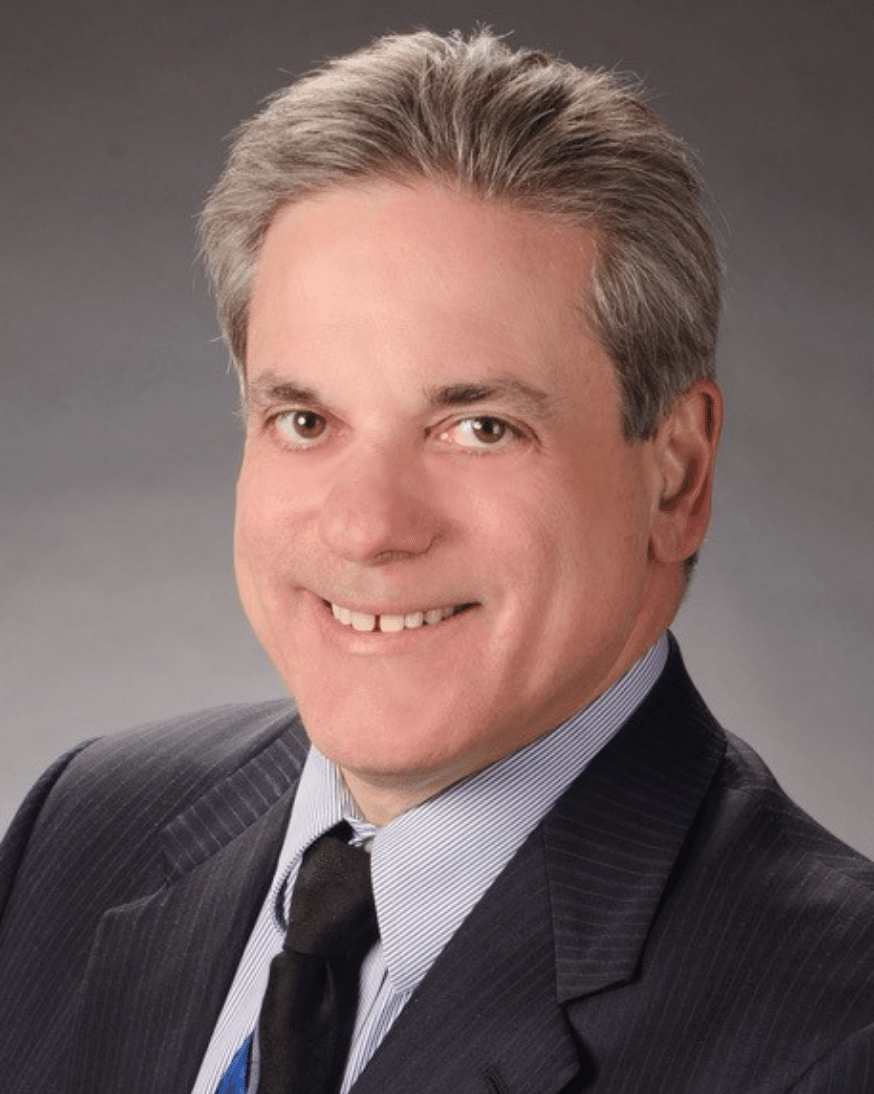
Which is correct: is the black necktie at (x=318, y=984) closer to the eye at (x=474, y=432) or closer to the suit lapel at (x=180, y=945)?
the suit lapel at (x=180, y=945)

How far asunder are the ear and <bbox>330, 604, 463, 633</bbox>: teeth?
321mm

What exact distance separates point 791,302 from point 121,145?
167 cm

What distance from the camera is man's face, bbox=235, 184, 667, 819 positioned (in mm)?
2742

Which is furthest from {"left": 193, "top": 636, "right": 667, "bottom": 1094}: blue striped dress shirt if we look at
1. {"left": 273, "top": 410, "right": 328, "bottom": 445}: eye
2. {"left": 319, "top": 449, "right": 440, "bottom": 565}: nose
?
{"left": 273, "top": 410, "right": 328, "bottom": 445}: eye

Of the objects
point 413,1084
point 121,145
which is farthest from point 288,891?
point 121,145

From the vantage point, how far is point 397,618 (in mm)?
2859

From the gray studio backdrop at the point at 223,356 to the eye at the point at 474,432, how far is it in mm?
2441

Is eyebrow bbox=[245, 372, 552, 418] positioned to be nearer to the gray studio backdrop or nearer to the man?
the man

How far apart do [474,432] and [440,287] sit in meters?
0.19

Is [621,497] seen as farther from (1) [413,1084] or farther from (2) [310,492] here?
(1) [413,1084]

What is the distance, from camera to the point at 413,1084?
8.97ft

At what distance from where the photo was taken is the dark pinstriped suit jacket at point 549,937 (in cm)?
264

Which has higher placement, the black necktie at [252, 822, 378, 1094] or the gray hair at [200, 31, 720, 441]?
the gray hair at [200, 31, 720, 441]

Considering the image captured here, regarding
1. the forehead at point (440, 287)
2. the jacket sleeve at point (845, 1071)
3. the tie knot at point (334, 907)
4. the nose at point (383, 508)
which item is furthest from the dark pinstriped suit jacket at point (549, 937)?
the forehead at point (440, 287)
